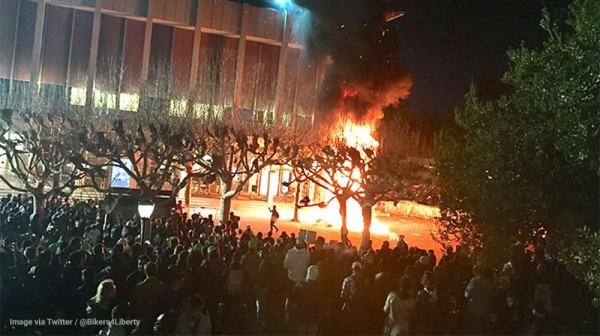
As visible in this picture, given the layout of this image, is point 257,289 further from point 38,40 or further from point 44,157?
point 38,40

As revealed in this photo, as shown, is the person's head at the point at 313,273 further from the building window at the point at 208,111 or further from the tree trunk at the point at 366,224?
the building window at the point at 208,111

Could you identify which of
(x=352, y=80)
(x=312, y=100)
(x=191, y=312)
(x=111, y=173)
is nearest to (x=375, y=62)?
(x=352, y=80)

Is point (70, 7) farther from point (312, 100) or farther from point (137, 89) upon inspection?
point (312, 100)

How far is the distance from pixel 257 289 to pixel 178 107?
79.0 ft

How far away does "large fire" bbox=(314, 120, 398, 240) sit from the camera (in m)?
30.4

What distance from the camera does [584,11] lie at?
8273mm

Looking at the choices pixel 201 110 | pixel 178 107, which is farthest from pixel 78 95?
pixel 201 110

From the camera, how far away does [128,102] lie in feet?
120

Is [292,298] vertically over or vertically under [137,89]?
under

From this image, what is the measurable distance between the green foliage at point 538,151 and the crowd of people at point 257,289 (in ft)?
3.05

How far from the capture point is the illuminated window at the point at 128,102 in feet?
116

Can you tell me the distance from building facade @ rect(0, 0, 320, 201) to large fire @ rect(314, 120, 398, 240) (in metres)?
3.13

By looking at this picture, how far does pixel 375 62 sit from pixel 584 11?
1139 inches

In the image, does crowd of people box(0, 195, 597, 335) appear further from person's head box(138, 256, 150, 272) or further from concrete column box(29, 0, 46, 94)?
concrete column box(29, 0, 46, 94)
